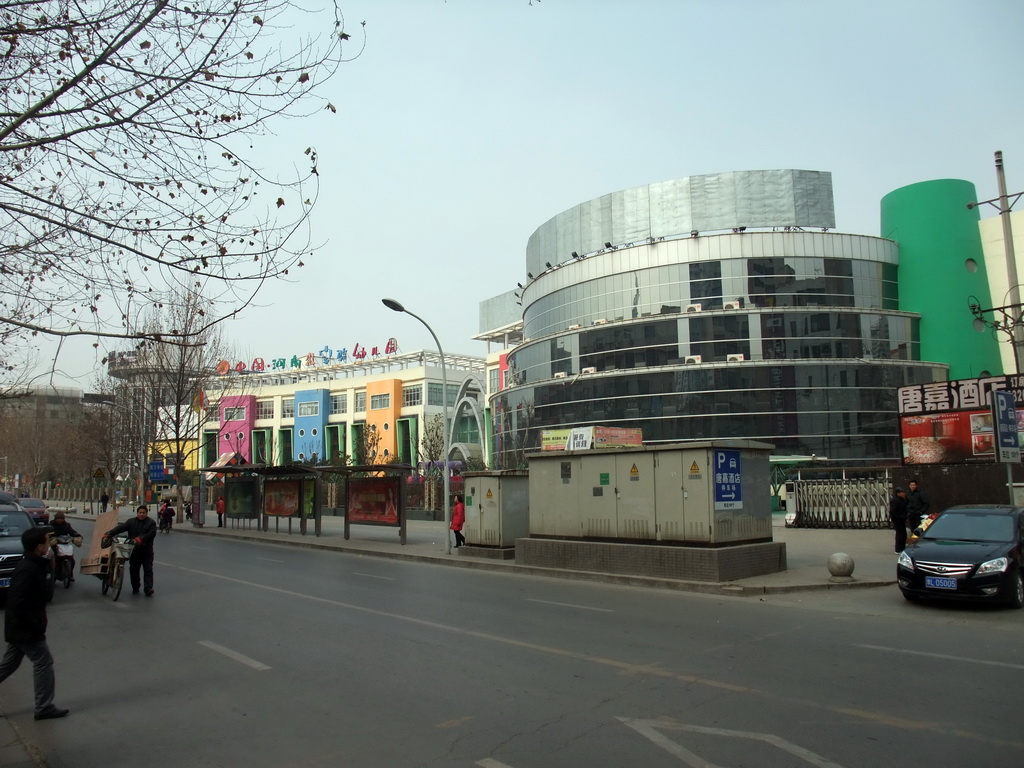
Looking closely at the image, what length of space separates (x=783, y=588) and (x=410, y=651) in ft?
24.5

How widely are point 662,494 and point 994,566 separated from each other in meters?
5.55

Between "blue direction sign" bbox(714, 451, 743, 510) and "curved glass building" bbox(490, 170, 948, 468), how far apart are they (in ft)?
120

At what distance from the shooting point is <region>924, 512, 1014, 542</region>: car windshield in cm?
1182

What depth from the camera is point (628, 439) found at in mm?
47969

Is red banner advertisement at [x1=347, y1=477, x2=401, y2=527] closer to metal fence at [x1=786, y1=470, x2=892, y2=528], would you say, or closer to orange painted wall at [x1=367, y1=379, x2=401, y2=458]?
metal fence at [x1=786, y1=470, x2=892, y2=528]

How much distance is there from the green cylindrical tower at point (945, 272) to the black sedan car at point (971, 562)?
156ft

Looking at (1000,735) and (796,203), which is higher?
(796,203)

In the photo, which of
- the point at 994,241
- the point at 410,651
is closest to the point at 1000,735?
the point at 410,651

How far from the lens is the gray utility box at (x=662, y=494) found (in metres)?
14.0

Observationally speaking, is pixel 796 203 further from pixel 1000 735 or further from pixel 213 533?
pixel 1000 735

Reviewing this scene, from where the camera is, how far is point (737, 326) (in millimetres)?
51938

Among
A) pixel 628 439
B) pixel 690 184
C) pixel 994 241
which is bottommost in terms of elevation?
pixel 628 439

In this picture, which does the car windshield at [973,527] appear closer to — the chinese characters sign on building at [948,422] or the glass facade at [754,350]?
the chinese characters sign on building at [948,422]

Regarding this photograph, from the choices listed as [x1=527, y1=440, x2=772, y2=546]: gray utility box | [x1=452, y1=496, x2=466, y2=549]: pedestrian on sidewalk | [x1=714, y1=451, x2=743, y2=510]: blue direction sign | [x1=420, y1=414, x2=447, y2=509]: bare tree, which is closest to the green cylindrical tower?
[x1=420, y1=414, x2=447, y2=509]: bare tree
